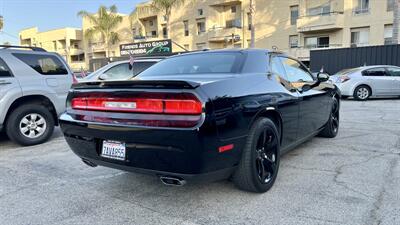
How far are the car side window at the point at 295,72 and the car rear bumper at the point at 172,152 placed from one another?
179cm

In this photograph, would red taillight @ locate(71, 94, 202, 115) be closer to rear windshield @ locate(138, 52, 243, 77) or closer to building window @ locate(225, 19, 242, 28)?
rear windshield @ locate(138, 52, 243, 77)

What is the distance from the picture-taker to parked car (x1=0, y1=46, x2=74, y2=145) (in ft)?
19.4

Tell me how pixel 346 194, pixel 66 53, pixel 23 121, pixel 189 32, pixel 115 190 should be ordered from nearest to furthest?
pixel 346 194, pixel 115 190, pixel 23 121, pixel 189 32, pixel 66 53

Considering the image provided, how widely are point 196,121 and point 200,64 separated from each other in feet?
4.99

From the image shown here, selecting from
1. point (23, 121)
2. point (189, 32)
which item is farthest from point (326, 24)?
point (23, 121)

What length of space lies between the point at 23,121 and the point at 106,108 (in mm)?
3599

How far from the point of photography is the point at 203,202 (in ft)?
11.3

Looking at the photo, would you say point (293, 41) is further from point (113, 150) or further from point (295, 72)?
point (113, 150)

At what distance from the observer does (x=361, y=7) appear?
27.8 metres

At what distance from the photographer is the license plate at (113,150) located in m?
3.15

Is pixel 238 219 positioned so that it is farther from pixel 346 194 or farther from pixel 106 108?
pixel 106 108

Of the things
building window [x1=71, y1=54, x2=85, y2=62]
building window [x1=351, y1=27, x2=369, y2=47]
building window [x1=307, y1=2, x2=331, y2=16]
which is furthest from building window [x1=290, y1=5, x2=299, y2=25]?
building window [x1=71, y1=54, x2=85, y2=62]

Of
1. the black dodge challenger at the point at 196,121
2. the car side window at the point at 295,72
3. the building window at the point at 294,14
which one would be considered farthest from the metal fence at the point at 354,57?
the black dodge challenger at the point at 196,121

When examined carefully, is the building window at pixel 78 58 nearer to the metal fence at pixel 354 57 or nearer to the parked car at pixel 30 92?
the metal fence at pixel 354 57
